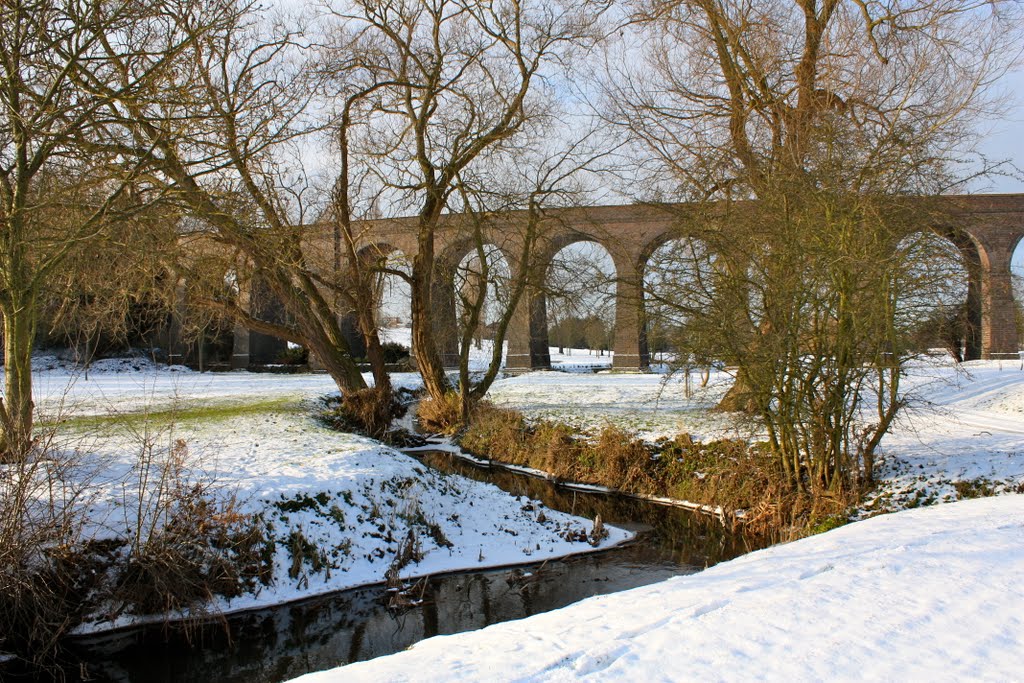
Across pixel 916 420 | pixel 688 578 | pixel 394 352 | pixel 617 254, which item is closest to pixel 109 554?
pixel 688 578

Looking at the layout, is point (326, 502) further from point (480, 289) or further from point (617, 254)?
point (617, 254)

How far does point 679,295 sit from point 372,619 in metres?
5.00

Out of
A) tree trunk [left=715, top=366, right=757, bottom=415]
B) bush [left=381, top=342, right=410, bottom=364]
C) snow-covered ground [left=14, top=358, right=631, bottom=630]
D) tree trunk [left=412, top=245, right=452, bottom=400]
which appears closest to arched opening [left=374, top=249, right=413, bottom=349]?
tree trunk [left=412, top=245, right=452, bottom=400]

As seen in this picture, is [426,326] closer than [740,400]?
No

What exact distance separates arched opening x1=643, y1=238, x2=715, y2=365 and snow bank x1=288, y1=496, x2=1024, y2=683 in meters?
3.64

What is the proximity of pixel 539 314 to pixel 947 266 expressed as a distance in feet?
36.3

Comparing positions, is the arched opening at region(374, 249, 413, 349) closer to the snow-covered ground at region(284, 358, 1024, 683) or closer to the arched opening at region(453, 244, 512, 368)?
the arched opening at region(453, 244, 512, 368)

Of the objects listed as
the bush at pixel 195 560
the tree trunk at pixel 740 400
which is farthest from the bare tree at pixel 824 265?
the bush at pixel 195 560

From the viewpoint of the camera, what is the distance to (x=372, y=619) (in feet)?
21.5

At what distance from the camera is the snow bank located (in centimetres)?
355

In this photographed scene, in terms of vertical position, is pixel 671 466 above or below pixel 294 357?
below

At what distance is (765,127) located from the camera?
12.7 metres

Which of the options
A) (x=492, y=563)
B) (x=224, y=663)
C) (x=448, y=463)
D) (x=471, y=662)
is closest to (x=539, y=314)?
(x=448, y=463)

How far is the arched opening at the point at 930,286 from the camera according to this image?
776cm
